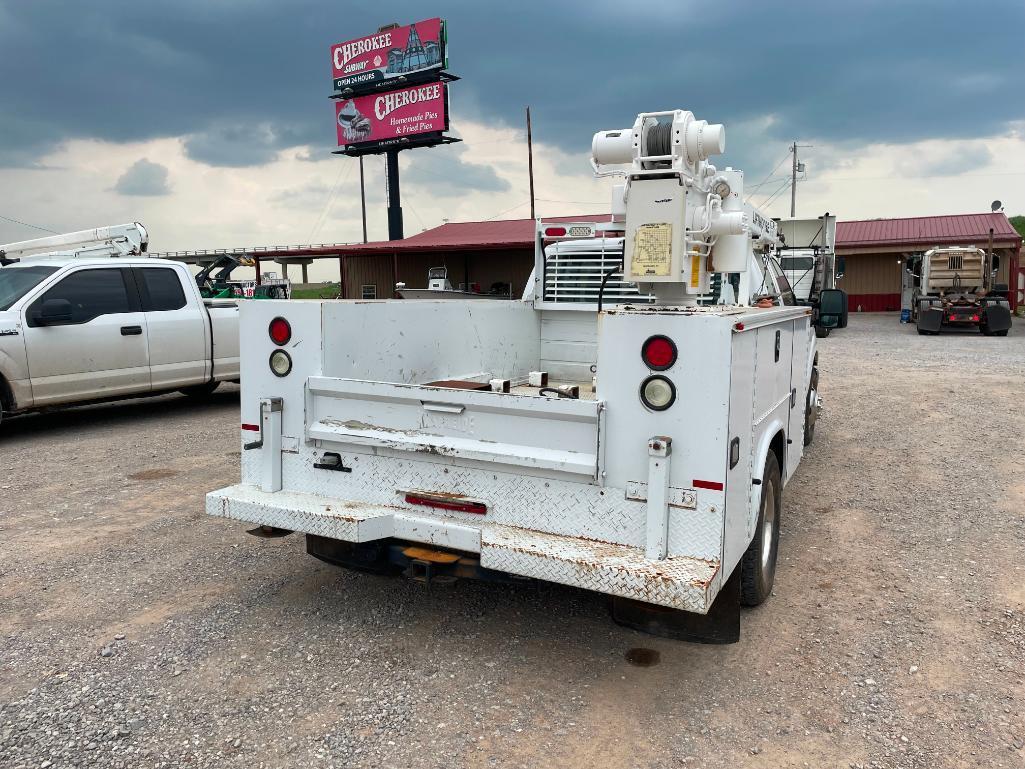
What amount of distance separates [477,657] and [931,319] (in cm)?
2294

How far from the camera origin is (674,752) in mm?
2939

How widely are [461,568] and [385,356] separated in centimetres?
139

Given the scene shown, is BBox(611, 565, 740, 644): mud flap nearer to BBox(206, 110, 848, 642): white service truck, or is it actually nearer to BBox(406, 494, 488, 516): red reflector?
BBox(206, 110, 848, 642): white service truck

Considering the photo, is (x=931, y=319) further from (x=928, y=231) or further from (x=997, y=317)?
(x=928, y=231)

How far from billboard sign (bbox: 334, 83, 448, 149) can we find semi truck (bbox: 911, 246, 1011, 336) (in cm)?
2281

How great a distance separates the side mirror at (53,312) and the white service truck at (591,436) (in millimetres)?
5425

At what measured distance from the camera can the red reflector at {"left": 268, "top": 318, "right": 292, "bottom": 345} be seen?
13.1 feet

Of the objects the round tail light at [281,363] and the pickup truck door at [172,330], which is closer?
the round tail light at [281,363]

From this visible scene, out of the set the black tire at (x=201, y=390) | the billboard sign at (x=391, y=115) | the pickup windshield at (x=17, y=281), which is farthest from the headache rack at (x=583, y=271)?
the billboard sign at (x=391, y=115)

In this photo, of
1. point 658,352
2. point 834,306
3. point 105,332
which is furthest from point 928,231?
point 658,352

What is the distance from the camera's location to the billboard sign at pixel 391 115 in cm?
3753

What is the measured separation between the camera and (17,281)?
28.6 feet

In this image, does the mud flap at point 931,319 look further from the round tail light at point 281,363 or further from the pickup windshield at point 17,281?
the round tail light at point 281,363

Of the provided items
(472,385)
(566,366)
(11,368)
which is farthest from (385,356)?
(11,368)
